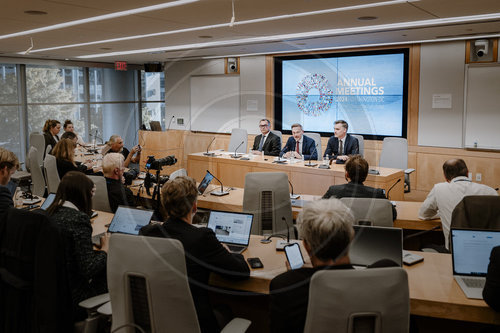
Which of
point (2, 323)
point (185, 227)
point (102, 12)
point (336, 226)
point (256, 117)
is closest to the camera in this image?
point (336, 226)

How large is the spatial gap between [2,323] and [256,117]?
810cm

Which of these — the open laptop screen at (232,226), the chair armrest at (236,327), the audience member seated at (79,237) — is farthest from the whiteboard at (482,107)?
the audience member seated at (79,237)

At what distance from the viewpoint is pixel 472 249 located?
2.72m

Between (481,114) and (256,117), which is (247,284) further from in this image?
(256,117)

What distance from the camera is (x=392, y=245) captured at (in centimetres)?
283

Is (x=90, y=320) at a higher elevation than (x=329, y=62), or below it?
below

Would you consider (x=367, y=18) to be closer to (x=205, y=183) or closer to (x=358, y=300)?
(x=205, y=183)

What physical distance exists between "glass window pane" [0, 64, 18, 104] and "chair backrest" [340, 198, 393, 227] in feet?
31.4

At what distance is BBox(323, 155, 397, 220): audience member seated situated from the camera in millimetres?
4023

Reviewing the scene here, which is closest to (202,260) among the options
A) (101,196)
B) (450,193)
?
(450,193)

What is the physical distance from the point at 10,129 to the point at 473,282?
34.9ft

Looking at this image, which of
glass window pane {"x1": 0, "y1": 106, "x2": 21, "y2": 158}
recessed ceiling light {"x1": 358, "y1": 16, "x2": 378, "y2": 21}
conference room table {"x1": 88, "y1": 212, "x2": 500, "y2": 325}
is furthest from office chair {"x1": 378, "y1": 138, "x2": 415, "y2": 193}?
glass window pane {"x1": 0, "y1": 106, "x2": 21, "y2": 158}

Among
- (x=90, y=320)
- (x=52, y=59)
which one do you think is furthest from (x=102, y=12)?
(x=52, y=59)

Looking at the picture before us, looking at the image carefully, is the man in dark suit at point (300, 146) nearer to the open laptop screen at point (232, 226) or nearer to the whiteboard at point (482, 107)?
the whiteboard at point (482, 107)
